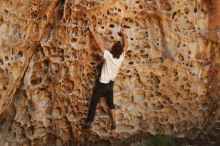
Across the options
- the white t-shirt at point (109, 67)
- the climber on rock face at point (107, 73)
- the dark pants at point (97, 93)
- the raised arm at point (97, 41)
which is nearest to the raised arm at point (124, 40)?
the climber on rock face at point (107, 73)

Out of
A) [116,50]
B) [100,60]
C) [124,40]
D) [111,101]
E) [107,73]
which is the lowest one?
[111,101]

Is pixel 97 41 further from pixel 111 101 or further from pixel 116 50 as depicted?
pixel 111 101

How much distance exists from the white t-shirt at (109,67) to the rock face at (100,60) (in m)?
0.20

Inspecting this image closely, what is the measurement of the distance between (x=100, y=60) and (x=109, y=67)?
9.4 inches

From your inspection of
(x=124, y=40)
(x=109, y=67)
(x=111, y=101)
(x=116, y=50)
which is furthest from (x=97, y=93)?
(x=124, y=40)

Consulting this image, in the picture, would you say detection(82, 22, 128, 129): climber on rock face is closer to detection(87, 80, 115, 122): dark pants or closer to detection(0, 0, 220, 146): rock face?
detection(87, 80, 115, 122): dark pants

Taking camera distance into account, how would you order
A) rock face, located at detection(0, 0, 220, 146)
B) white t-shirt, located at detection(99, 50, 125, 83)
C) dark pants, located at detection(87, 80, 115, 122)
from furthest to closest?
dark pants, located at detection(87, 80, 115, 122), white t-shirt, located at detection(99, 50, 125, 83), rock face, located at detection(0, 0, 220, 146)

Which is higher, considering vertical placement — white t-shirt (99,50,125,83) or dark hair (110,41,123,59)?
dark hair (110,41,123,59)

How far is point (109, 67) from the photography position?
18.7 ft

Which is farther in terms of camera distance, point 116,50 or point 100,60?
point 100,60

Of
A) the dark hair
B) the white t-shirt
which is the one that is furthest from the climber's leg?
the dark hair

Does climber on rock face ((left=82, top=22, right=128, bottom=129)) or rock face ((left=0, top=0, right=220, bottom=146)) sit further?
climber on rock face ((left=82, top=22, right=128, bottom=129))

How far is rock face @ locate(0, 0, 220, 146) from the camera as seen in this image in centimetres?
546

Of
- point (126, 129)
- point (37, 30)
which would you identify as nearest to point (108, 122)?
point (126, 129)
